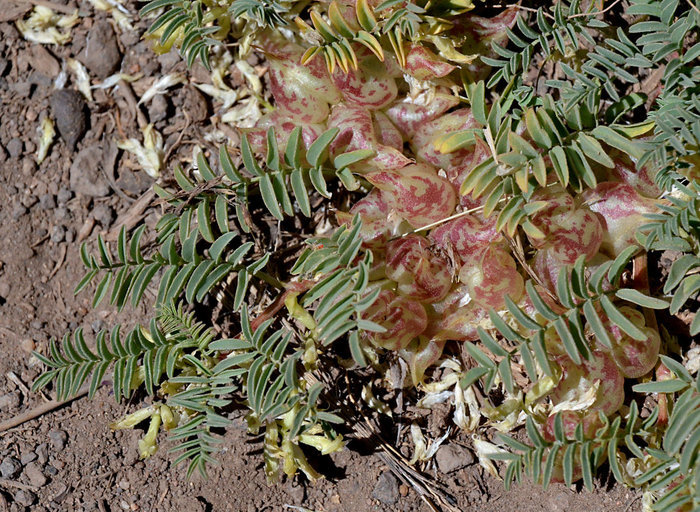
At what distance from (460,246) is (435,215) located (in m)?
0.11

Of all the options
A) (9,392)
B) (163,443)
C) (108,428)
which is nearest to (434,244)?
(163,443)

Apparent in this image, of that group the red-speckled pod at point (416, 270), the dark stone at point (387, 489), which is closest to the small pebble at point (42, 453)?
the dark stone at point (387, 489)

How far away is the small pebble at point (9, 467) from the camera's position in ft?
Answer: 7.54

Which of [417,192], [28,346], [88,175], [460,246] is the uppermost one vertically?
[417,192]

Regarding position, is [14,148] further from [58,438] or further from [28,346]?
[58,438]

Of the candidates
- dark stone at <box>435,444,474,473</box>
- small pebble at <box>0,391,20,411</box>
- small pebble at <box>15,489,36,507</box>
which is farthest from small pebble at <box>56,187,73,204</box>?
dark stone at <box>435,444,474,473</box>

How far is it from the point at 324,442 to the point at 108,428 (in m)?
0.74

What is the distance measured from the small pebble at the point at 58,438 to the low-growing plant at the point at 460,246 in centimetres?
25

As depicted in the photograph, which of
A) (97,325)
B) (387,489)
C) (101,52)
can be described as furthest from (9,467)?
(101,52)

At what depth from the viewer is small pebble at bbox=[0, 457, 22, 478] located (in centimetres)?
230

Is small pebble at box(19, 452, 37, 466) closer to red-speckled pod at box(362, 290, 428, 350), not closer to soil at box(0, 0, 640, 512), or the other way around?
soil at box(0, 0, 640, 512)

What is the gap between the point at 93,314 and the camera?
2.45 metres

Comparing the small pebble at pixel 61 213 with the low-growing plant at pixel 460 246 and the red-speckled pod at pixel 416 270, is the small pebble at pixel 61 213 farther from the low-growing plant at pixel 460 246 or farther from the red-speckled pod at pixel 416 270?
the red-speckled pod at pixel 416 270

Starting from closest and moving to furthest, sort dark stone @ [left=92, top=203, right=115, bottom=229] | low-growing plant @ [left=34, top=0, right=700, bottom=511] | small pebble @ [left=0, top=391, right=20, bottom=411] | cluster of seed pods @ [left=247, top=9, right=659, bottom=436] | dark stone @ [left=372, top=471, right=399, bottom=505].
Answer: low-growing plant @ [left=34, top=0, right=700, bottom=511] < cluster of seed pods @ [left=247, top=9, right=659, bottom=436] < dark stone @ [left=372, top=471, right=399, bottom=505] < small pebble @ [left=0, top=391, right=20, bottom=411] < dark stone @ [left=92, top=203, right=115, bottom=229]
